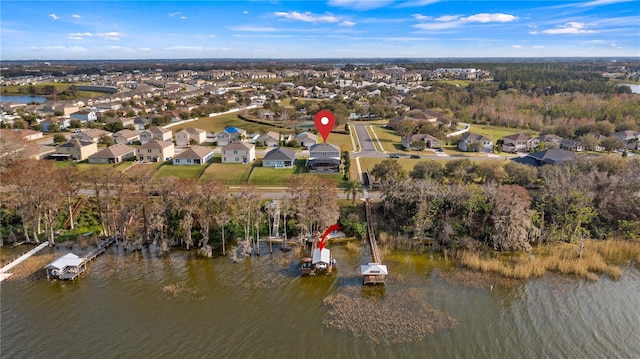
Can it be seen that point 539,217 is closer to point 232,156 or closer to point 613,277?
point 613,277

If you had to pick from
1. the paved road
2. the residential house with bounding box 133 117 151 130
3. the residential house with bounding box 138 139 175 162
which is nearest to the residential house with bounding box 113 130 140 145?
the residential house with bounding box 133 117 151 130

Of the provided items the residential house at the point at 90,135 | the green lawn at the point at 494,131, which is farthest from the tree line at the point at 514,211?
the residential house at the point at 90,135

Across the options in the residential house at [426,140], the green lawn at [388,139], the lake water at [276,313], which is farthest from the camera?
the residential house at [426,140]

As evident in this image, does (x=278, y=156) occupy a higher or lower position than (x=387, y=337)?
higher

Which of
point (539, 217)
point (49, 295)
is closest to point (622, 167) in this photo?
point (539, 217)

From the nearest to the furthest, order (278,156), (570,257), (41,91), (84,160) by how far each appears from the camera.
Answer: (570,257)
(278,156)
(84,160)
(41,91)

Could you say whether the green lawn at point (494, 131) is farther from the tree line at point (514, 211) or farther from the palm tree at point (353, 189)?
the palm tree at point (353, 189)
